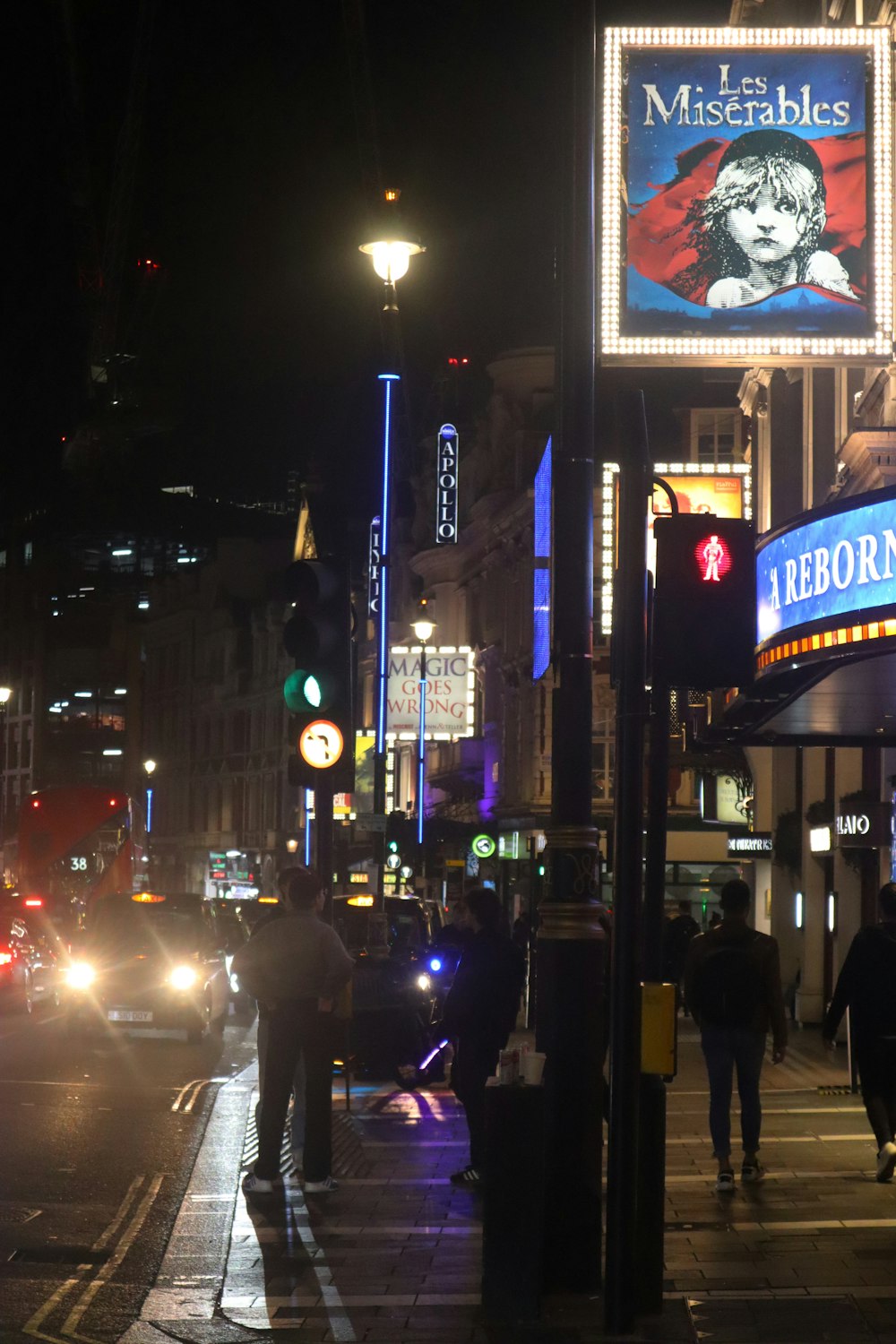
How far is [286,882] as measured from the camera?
12.3 metres

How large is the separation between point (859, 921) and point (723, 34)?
14838mm

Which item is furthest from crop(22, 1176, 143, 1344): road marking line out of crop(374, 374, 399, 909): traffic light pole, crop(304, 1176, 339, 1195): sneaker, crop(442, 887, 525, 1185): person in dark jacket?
crop(374, 374, 399, 909): traffic light pole

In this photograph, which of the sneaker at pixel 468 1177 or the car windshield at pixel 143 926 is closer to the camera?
the sneaker at pixel 468 1177

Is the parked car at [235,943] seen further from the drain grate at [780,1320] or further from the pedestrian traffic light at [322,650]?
the drain grate at [780,1320]

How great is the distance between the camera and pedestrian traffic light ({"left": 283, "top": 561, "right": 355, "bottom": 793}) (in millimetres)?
11211

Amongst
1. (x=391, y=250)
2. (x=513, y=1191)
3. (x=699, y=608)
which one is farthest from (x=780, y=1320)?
(x=391, y=250)

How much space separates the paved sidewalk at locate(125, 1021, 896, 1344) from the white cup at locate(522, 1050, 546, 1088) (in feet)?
3.23

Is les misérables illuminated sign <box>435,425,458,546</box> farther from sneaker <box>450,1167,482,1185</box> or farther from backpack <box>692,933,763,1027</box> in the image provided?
sneaker <box>450,1167,482,1185</box>

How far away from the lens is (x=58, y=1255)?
31.6 ft

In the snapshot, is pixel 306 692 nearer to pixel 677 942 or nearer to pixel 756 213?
pixel 756 213

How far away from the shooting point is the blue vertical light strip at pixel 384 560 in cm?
3434

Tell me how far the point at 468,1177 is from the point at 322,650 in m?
3.64

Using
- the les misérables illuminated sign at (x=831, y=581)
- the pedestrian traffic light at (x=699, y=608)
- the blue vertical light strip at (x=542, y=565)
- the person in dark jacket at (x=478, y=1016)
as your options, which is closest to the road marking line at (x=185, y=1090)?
the person in dark jacket at (x=478, y=1016)

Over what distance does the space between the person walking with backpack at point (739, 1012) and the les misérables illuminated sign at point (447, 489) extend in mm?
44751
